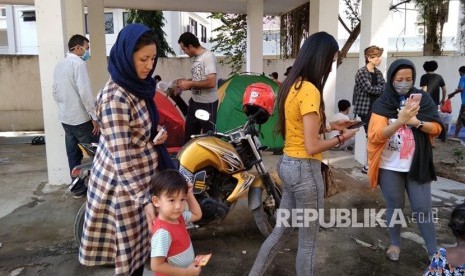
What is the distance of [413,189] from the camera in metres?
2.87

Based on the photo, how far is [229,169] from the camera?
10.3 ft

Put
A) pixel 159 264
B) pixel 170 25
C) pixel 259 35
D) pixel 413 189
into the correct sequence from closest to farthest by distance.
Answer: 1. pixel 159 264
2. pixel 413 189
3. pixel 259 35
4. pixel 170 25

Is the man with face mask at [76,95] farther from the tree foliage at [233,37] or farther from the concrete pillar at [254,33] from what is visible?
the tree foliage at [233,37]

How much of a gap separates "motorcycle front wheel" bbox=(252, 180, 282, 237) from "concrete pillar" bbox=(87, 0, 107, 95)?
18.9 feet

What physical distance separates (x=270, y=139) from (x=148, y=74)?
4.43m

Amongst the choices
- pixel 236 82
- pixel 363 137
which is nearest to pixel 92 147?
pixel 236 82

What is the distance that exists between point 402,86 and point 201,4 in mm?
7165

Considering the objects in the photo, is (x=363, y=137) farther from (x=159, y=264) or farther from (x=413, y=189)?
(x=159, y=264)

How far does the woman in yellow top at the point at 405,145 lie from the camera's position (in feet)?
9.13

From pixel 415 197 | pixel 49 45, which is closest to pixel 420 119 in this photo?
pixel 415 197

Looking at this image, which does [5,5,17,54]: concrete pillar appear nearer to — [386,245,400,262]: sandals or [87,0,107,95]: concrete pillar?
[87,0,107,95]: concrete pillar

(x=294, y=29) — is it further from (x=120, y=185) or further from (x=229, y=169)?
(x=120, y=185)

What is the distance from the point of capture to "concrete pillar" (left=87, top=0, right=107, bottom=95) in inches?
320

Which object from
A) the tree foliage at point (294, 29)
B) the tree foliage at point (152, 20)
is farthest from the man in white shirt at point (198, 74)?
the tree foliage at point (152, 20)
